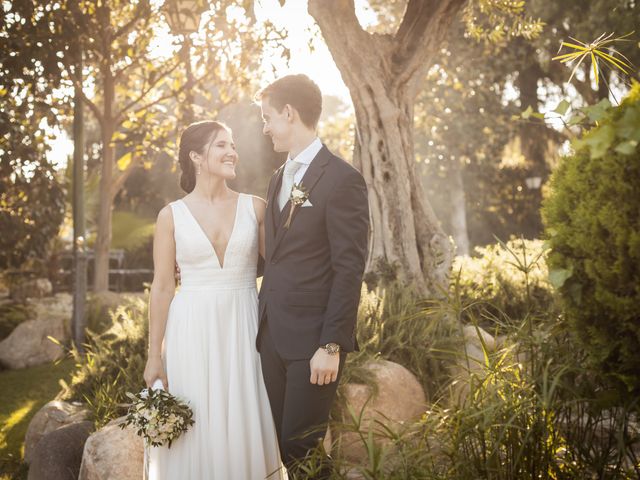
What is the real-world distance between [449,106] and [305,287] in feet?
67.5

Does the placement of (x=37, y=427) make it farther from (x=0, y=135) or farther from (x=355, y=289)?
(x=0, y=135)

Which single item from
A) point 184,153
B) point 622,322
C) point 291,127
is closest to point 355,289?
point 291,127

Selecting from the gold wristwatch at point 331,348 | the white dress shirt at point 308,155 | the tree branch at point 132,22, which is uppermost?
the tree branch at point 132,22

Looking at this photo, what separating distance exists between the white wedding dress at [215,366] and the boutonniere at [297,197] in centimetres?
56

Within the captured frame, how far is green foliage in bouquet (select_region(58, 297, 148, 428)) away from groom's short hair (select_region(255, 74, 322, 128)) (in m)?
3.06

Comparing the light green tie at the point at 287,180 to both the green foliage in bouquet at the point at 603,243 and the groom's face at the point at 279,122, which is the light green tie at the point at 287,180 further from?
the green foliage in bouquet at the point at 603,243

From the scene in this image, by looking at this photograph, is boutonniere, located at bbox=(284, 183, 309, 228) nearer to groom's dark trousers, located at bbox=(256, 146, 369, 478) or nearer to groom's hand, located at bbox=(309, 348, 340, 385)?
groom's dark trousers, located at bbox=(256, 146, 369, 478)

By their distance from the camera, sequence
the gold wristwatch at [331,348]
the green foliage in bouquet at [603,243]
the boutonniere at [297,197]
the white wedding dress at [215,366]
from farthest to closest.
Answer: the white wedding dress at [215,366]
the boutonniere at [297,197]
the gold wristwatch at [331,348]
the green foliage in bouquet at [603,243]

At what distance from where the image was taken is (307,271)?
3256 mm

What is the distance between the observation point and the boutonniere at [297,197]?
3.24 meters

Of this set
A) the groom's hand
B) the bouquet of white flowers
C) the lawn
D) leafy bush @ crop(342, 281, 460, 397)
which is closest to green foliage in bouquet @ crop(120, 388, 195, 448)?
the bouquet of white flowers

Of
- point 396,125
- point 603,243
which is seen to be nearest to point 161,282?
point 603,243

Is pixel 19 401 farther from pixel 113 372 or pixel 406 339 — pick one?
pixel 406 339

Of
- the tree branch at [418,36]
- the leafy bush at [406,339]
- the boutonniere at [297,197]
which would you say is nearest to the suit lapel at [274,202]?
the boutonniere at [297,197]
